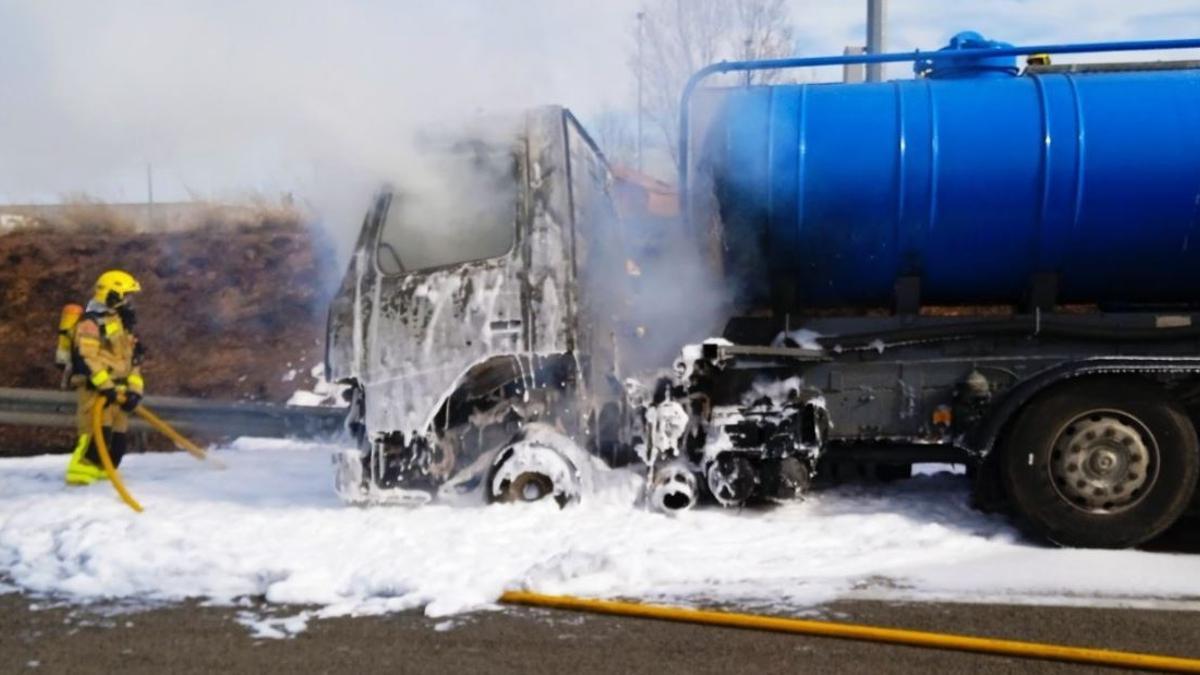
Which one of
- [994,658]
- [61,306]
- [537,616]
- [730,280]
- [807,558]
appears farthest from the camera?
[61,306]

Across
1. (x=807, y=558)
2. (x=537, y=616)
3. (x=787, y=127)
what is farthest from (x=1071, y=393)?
(x=537, y=616)

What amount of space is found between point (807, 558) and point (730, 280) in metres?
1.70

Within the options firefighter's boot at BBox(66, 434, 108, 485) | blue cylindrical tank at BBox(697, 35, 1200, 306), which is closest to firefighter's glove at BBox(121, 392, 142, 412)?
firefighter's boot at BBox(66, 434, 108, 485)

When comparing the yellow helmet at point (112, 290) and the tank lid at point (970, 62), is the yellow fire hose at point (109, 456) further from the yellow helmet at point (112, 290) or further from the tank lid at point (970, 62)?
the tank lid at point (970, 62)

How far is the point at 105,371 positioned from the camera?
27.4 feet

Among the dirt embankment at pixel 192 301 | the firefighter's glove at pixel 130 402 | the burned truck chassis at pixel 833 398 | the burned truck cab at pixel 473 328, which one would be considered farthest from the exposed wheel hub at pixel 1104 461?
the dirt embankment at pixel 192 301

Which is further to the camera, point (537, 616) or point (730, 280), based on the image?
point (730, 280)

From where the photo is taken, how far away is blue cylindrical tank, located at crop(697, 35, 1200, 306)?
607 cm

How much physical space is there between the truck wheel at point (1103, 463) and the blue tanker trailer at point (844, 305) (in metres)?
0.01

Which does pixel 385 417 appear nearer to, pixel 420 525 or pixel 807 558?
pixel 420 525

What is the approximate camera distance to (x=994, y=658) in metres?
4.55

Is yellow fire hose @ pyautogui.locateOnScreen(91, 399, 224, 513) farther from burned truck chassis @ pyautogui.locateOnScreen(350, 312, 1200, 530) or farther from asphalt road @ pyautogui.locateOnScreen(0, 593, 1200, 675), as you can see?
asphalt road @ pyautogui.locateOnScreen(0, 593, 1200, 675)

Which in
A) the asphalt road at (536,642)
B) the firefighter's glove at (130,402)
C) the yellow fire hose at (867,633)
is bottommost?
the asphalt road at (536,642)

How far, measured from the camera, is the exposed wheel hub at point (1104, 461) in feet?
19.9
